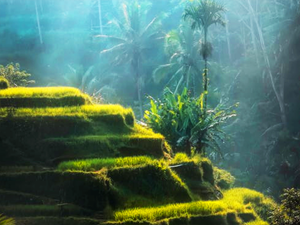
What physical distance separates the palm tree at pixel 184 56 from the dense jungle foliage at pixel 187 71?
9cm

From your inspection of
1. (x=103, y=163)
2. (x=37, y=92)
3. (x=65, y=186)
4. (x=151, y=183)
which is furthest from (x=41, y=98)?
(x=151, y=183)

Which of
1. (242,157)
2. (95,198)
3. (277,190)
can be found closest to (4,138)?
(95,198)

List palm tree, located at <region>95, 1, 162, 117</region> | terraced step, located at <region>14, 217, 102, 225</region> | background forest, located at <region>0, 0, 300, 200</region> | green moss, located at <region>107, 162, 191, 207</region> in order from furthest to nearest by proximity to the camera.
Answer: palm tree, located at <region>95, 1, 162, 117</region> → background forest, located at <region>0, 0, 300, 200</region> → green moss, located at <region>107, 162, 191, 207</region> → terraced step, located at <region>14, 217, 102, 225</region>

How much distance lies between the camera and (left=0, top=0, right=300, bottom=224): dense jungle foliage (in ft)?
58.9

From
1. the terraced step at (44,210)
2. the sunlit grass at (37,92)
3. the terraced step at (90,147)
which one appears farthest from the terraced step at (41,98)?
the terraced step at (44,210)

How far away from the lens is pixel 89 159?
12266 millimetres

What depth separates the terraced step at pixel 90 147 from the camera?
1255 cm

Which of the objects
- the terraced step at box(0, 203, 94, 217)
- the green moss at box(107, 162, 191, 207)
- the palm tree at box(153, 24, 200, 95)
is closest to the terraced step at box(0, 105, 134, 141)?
the green moss at box(107, 162, 191, 207)

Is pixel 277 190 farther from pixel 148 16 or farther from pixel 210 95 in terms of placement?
pixel 148 16

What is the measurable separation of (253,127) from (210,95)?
15.6 ft

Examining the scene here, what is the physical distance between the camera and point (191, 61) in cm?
Answer: 3694

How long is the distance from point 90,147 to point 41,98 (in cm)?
243

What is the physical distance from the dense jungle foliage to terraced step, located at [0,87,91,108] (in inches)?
1.3

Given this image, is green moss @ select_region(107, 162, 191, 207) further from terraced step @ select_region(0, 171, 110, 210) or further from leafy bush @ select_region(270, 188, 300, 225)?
leafy bush @ select_region(270, 188, 300, 225)
